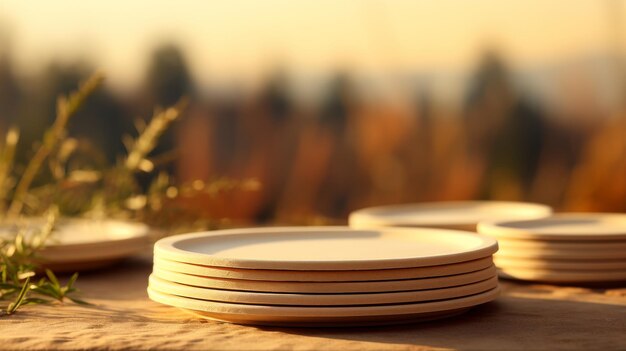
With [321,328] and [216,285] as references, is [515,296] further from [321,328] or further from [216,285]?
[216,285]

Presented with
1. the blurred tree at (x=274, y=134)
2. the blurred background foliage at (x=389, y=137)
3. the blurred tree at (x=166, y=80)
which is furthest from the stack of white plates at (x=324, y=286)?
the blurred tree at (x=166, y=80)

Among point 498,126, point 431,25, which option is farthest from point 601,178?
point 431,25

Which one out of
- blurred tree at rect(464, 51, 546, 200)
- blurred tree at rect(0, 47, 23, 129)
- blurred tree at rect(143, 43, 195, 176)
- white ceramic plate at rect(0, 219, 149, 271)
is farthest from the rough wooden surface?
blurred tree at rect(0, 47, 23, 129)

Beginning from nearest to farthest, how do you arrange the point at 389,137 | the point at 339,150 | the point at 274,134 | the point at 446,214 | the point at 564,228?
the point at 564,228 → the point at 446,214 → the point at 389,137 → the point at 274,134 → the point at 339,150

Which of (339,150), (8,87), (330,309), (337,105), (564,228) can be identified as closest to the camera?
(330,309)

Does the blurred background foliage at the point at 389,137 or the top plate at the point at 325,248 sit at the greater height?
the blurred background foliage at the point at 389,137

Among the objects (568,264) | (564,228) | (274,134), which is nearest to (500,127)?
(274,134)

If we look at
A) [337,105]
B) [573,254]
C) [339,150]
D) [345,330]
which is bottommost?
[345,330]

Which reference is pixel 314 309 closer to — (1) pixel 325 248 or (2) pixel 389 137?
(1) pixel 325 248

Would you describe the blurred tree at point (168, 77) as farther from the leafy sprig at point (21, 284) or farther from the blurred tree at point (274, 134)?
the leafy sprig at point (21, 284)
